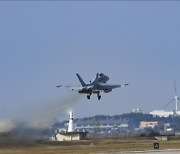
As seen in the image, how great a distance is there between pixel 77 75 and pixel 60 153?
1446cm

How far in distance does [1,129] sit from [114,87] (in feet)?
77.0

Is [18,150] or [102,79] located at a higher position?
[102,79]

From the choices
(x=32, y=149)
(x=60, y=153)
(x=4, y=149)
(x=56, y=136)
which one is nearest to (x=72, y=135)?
(x=56, y=136)

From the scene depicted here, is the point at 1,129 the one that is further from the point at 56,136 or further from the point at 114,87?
the point at 56,136

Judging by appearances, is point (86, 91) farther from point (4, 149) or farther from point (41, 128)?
point (4, 149)

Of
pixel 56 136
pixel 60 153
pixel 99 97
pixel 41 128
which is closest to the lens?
pixel 41 128

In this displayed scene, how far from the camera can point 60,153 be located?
98.9 metres

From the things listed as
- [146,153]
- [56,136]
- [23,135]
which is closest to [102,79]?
[146,153]

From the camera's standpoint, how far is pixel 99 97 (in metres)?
89.8

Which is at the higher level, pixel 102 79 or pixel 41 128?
pixel 102 79

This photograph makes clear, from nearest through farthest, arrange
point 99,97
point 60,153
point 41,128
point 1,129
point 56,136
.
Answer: point 1,129, point 41,128, point 99,97, point 60,153, point 56,136

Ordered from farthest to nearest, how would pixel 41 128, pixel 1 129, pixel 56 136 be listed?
pixel 56 136 < pixel 41 128 < pixel 1 129

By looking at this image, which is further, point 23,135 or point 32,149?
point 32,149

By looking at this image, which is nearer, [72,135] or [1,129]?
[1,129]
